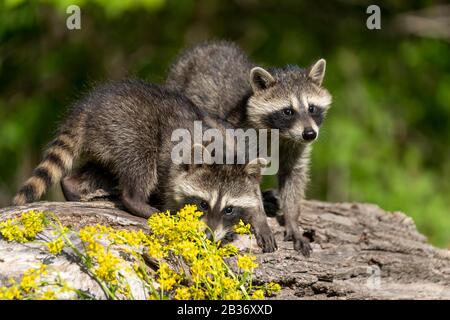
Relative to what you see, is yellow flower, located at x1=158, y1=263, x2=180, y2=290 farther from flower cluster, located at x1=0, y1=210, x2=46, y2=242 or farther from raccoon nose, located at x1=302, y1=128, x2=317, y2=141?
raccoon nose, located at x1=302, y1=128, x2=317, y2=141

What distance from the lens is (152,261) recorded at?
249 inches

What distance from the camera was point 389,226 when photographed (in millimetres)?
8609

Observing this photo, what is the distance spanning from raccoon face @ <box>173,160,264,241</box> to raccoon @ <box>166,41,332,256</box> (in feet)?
2.64

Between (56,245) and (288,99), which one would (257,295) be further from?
(288,99)

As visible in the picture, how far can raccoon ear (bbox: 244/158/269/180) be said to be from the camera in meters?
7.26

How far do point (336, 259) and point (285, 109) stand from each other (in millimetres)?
2005

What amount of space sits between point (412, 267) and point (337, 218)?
1.25 meters

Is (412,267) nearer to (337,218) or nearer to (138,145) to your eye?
(337,218)

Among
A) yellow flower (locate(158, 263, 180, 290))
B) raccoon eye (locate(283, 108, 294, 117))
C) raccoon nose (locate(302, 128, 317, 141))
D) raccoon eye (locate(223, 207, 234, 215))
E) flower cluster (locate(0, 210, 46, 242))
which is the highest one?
raccoon eye (locate(283, 108, 294, 117))

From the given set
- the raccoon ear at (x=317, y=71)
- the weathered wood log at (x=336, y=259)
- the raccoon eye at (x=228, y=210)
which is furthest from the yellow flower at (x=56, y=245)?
the raccoon ear at (x=317, y=71)

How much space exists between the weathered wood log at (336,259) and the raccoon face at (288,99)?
1174mm

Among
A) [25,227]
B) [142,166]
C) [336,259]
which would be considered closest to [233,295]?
[25,227]

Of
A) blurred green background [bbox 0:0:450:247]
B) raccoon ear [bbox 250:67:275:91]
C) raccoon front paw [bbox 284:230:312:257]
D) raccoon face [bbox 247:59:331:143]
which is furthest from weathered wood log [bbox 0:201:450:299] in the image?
blurred green background [bbox 0:0:450:247]
